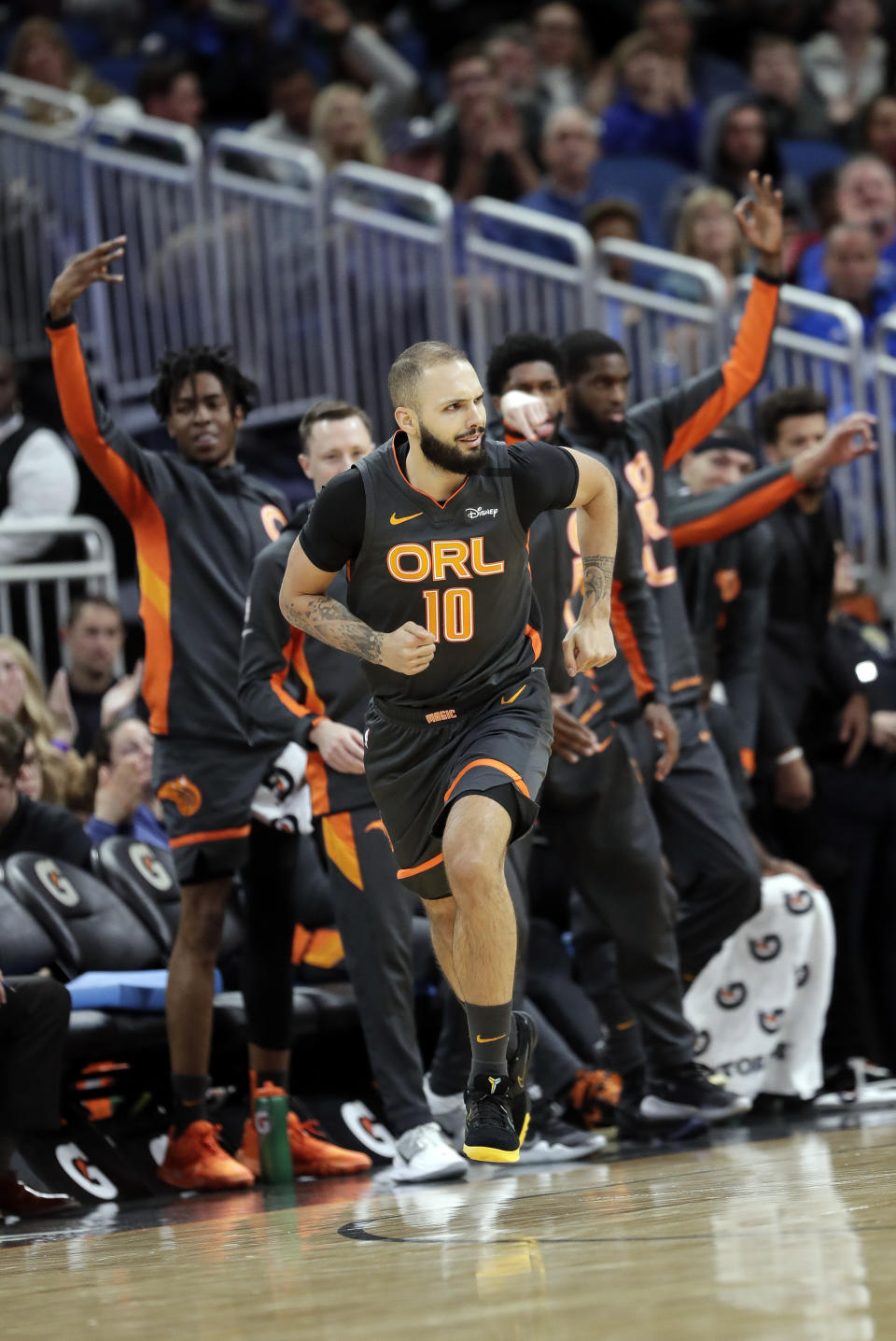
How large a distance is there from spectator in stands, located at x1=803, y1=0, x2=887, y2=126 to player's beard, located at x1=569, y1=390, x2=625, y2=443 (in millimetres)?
8172

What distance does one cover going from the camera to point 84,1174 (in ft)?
19.8

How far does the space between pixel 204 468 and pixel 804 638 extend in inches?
108

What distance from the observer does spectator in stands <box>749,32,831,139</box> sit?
44.0ft

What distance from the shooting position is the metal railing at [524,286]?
32.2 feet

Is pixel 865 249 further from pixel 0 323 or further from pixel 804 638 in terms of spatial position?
pixel 0 323

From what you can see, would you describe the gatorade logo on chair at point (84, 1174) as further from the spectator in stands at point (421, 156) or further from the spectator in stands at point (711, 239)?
the spectator in stands at point (421, 156)

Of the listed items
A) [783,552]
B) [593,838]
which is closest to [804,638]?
[783,552]

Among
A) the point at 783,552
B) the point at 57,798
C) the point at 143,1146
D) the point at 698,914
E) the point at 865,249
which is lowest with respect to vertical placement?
the point at 143,1146

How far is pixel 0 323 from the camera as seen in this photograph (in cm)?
1098

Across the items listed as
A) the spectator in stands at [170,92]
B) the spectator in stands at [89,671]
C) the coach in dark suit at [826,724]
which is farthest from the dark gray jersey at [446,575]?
the spectator in stands at [170,92]

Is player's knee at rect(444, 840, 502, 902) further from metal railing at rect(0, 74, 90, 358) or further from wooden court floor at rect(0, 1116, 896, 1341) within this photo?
metal railing at rect(0, 74, 90, 358)

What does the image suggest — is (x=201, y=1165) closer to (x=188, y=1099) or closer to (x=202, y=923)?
(x=188, y=1099)

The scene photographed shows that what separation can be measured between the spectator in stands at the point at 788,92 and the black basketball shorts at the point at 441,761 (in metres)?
9.34

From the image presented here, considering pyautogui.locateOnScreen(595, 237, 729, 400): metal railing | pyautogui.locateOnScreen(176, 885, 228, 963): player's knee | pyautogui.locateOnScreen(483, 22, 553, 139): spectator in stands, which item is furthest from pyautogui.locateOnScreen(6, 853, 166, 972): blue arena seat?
pyautogui.locateOnScreen(483, 22, 553, 139): spectator in stands
